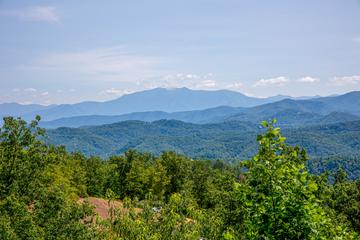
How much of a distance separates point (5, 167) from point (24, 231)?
781 cm

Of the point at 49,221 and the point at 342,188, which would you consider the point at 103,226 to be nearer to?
the point at 49,221

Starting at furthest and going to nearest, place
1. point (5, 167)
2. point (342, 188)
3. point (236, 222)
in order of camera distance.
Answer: point (342, 188) → point (236, 222) → point (5, 167)

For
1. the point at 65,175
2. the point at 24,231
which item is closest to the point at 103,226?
the point at 24,231

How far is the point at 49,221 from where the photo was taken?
1961cm

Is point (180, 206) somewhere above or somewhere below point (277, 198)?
below

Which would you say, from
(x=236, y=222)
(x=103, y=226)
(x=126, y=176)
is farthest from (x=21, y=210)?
(x=126, y=176)

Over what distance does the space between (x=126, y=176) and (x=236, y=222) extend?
53.8 m

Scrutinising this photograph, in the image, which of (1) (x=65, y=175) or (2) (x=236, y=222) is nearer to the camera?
(2) (x=236, y=222)

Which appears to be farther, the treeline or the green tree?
the treeline

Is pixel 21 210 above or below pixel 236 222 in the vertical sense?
above

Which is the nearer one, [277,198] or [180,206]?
[277,198]

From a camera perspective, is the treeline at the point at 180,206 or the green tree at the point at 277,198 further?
the treeline at the point at 180,206

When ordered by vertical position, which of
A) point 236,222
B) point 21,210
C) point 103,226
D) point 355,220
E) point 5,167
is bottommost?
point 355,220

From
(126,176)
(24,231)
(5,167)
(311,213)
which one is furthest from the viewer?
(126,176)
